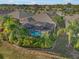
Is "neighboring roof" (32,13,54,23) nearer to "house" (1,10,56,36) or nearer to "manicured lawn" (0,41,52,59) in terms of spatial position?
"house" (1,10,56,36)

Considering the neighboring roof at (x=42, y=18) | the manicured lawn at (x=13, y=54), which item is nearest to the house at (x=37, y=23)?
the neighboring roof at (x=42, y=18)

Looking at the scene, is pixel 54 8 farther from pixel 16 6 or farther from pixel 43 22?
pixel 43 22

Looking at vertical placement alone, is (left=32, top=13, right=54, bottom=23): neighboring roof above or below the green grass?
above

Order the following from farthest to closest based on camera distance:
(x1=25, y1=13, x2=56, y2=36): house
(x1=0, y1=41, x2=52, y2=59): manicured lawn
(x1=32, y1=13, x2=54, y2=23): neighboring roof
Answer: (x1=32, y1=13, x2=54, y2=23): neighboring roof
(x1=25, y1=13, x2=56, y2=36): house
(x1=0, y1=41, x2=52, y2=59): manicured lawn

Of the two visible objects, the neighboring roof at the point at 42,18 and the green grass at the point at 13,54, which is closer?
the green grass at the point at 13,54

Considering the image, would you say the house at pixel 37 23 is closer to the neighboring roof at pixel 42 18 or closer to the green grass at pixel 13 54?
the neighboring roof at pixel 42 18

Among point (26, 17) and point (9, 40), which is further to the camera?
point (26, 17)

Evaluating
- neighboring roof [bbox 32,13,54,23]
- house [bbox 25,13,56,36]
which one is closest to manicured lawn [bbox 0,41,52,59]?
house [bbox 25,13,56,36]

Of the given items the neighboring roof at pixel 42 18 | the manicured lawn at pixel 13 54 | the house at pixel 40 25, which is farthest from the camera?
the neighboring roof at pixel 42 18

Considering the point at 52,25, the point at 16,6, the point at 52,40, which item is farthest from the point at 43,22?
the point at 16,6

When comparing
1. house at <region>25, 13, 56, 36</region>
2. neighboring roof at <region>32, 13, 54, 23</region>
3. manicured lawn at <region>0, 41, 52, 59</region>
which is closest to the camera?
manicured lawn at <region>0, 41, 52, 59</region>

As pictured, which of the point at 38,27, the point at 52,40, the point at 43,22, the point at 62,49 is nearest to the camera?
the point at 62,49
